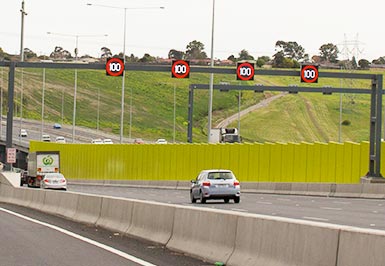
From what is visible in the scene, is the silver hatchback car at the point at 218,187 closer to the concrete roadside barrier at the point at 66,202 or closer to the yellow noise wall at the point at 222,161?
the concrete roadside barrier at the point at 66,202

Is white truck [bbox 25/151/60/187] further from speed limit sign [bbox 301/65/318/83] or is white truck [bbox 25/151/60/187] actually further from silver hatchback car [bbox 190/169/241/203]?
silver hatchback car [bbox 190/169/241/203]

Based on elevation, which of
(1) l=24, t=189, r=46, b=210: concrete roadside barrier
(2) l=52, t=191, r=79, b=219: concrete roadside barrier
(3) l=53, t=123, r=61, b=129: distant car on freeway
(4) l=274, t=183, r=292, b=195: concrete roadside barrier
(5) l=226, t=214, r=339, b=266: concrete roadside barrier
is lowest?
(4) l=274, t=183, r=292, b=195: concrete roadside barrier

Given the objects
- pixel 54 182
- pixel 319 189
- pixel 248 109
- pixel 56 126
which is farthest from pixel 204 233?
pixel 56 126

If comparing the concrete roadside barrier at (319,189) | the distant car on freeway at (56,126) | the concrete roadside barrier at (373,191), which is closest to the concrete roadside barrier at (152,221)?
the concrete roadside barrier at (373,191)

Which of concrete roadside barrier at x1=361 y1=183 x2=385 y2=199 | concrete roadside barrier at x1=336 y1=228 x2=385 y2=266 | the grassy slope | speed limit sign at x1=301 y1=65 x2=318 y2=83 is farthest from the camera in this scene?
the grassy slope

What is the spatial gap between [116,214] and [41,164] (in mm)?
54990

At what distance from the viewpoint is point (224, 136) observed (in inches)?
3410

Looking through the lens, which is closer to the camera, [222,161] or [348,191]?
[348,191]

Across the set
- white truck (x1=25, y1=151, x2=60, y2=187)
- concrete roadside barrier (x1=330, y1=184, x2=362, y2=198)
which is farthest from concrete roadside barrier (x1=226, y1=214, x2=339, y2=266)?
white truck (x1=25, y1=151, x2=60, y2=187)

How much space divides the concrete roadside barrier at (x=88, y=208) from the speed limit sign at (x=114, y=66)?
862 inches

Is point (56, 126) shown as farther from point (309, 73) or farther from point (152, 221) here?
point (152, 221)

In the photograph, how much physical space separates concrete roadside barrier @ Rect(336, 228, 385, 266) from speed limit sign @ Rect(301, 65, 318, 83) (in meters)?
39.1

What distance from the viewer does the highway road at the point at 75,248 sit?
15.4 m

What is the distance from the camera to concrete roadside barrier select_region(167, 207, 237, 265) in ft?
47.9
